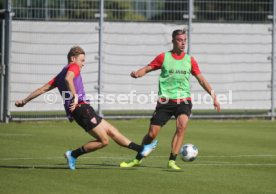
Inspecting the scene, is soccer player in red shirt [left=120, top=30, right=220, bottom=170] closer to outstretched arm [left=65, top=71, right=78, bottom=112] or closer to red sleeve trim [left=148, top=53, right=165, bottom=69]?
red sleeve trim [left=148, top=53, right=165, bottom=69]

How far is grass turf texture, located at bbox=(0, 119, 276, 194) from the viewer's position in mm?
10461

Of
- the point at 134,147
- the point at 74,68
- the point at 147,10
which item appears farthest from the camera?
the point at 147,10

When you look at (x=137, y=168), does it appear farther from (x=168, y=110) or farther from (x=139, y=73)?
(x=139, y=73)

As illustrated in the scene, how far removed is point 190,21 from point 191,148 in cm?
1320

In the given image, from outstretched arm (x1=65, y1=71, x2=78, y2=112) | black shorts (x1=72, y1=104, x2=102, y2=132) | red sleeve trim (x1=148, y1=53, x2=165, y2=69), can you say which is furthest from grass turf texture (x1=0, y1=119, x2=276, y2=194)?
red sleeve trim (x1=148, y1=53, x2=165, y2=69)

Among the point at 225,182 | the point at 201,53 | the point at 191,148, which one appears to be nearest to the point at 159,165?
the point at 191,148

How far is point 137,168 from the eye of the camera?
1273cm

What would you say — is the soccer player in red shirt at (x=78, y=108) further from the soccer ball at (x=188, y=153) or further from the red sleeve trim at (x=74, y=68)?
the soccer ball at (x=188, y=153)

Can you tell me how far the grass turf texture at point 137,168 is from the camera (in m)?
10.5

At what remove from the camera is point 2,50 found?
23766 millimetres

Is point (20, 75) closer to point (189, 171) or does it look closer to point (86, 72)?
point (86, 72)

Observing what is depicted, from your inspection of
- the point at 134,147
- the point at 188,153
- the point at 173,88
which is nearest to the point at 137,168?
the point at 134,147

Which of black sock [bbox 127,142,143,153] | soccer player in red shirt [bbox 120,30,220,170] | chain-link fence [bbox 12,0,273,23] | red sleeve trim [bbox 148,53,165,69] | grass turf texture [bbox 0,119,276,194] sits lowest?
grass turf texture [bbox 0,119,276,194]

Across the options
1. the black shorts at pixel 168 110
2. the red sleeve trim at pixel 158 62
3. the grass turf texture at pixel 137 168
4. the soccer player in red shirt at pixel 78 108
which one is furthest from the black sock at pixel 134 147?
the red sleeve trim at pixel 158 62
